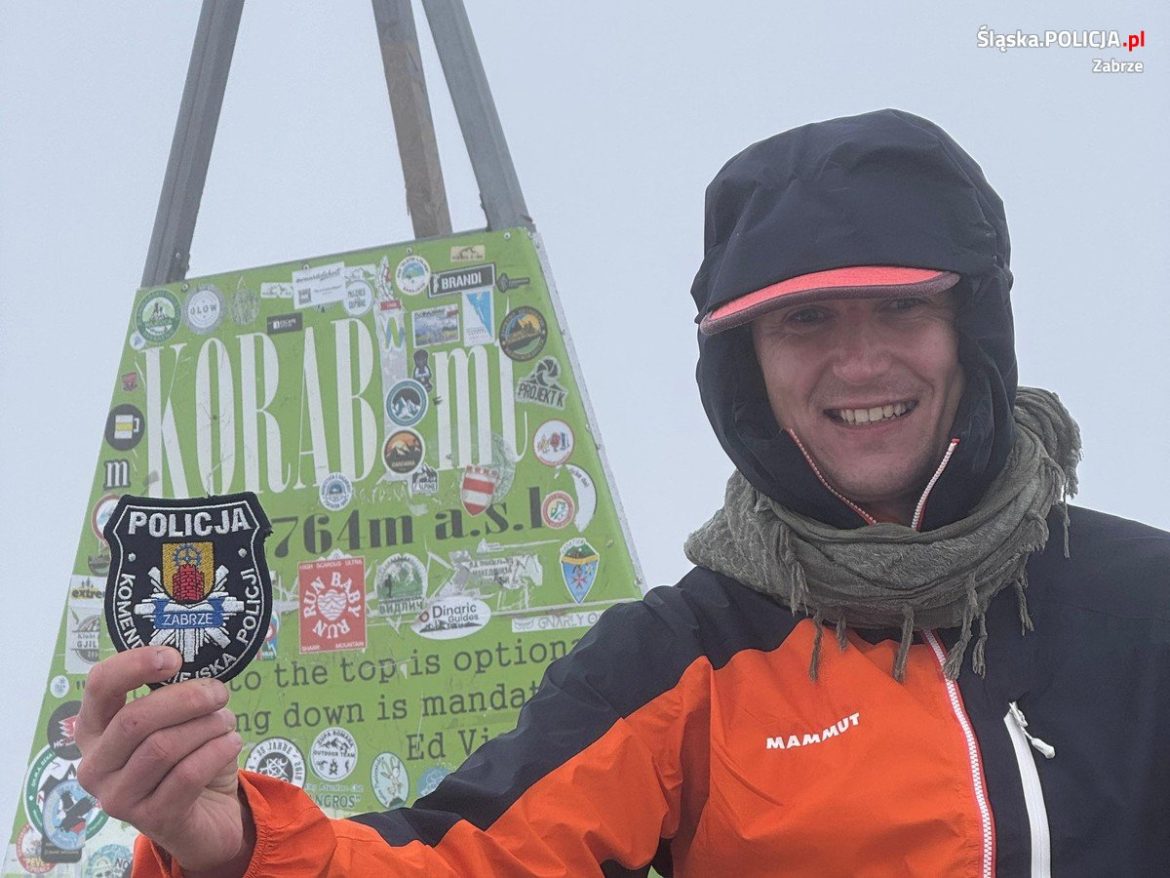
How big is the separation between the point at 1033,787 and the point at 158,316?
2137 millimetres

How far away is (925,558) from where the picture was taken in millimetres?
1122

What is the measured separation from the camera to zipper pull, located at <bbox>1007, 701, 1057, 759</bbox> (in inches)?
41.8

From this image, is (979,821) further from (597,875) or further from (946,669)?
(597,875)

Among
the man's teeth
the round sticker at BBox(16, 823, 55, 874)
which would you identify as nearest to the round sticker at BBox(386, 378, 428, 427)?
the round sticker at BBox(16, 823, 55, 874)

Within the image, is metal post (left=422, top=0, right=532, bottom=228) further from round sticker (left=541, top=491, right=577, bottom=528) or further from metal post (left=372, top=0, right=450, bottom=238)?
round sticker (left=541, top=491, right=577, bottom=528)

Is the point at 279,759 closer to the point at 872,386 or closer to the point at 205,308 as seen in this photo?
the point at 205,308

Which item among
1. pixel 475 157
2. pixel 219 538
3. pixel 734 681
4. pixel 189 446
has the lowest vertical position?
pixel 734 681

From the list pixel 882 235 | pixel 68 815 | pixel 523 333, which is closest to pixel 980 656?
pixel 882 235

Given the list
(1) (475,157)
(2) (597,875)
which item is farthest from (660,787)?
(1) (475,157)

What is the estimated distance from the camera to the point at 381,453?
2607mm

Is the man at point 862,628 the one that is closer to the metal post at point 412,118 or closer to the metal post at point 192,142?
the metal post at point 412,118

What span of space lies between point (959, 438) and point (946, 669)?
0.19 m

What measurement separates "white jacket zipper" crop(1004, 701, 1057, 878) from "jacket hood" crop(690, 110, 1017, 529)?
0.18m

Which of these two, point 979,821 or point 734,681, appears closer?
point 979,821
